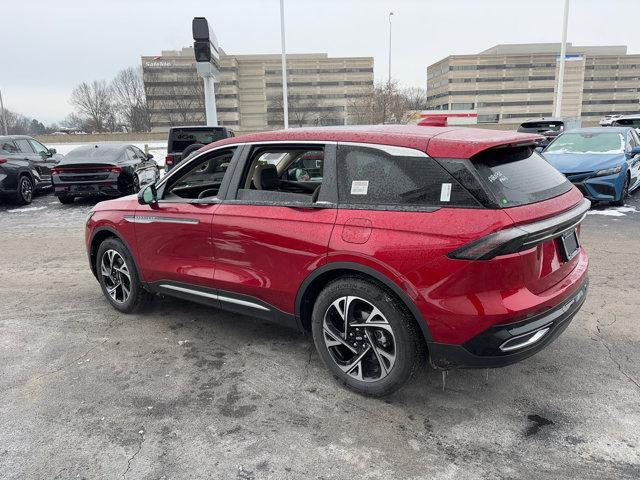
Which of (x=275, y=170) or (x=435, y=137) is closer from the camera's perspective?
(x=435, y=137)

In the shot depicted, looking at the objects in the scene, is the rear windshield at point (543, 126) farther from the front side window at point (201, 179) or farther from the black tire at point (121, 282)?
the black tire at point (121, 282)

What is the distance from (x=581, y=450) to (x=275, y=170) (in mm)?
2764

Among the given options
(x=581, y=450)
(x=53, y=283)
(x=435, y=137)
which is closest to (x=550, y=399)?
(x=581, y=450)

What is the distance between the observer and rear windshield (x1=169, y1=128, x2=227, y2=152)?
12.3 m

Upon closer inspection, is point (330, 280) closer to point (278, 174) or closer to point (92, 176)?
point (278, 174)

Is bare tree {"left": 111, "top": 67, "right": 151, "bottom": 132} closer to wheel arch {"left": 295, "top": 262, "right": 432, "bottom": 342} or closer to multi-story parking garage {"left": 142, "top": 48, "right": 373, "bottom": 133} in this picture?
multi-story parking garage {"left": 142, "top": 48, "right": 373, "bottom": 133}

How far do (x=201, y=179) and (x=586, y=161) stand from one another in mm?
7916

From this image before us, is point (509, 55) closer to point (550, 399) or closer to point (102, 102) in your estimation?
point (102, 102)

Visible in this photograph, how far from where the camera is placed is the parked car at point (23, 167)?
11164mm

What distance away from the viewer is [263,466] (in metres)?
2.49

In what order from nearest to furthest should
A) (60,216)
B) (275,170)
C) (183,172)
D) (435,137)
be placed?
(435,137)
(275,170)
(183,172)
(60,216)

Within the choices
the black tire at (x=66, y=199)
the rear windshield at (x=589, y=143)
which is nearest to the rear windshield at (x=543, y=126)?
the rear windshield at (x=589, y=143)

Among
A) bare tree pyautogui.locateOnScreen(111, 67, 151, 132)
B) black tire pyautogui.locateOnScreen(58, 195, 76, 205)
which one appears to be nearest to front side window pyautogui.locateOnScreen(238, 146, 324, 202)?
black tire pyautogui.locateOnScreen(58, 195, 76, 205)

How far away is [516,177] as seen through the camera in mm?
2828
